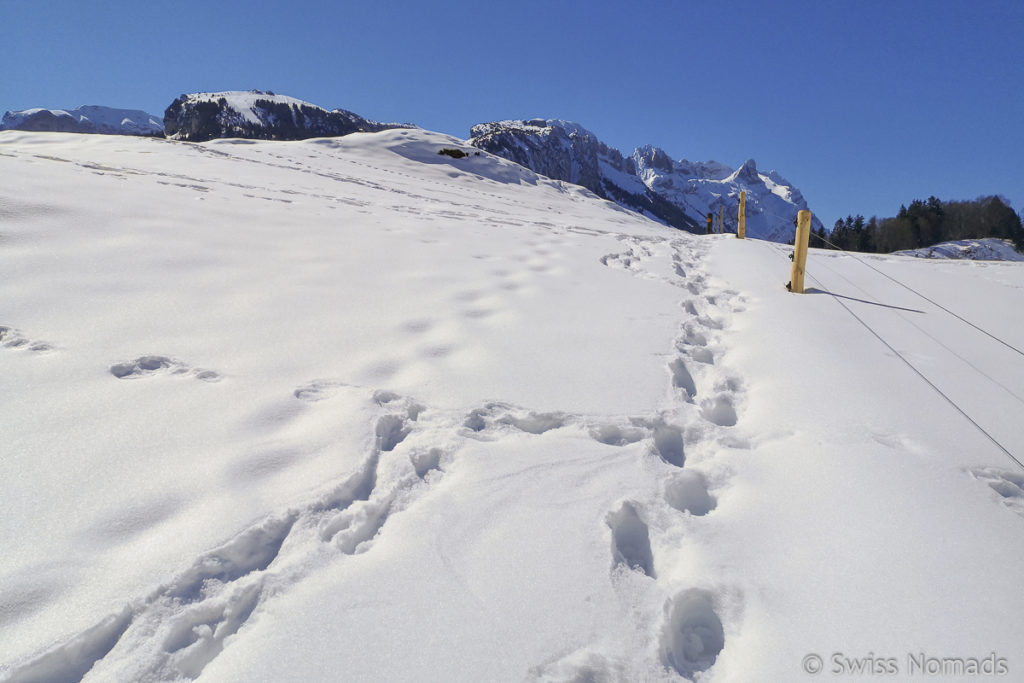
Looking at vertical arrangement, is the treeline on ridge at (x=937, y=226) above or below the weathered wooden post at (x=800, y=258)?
above

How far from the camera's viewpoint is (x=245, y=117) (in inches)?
4193

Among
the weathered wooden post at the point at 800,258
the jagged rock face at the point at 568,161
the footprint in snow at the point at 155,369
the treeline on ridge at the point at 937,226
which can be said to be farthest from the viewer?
the jagged rock face at the point at 568,161

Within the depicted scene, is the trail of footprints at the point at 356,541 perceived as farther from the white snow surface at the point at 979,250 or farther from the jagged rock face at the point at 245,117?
the jagged rock face at the point at 245,117

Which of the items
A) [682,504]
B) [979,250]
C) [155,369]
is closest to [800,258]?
[682,504]

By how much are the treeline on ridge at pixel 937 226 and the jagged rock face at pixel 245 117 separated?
111 metres

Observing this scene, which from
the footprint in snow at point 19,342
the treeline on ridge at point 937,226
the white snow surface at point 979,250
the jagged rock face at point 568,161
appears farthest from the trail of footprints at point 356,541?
Answer: the jagged rock face at point 568,161

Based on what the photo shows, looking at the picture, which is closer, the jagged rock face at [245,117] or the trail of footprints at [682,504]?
the trail of footprints at [682,504]

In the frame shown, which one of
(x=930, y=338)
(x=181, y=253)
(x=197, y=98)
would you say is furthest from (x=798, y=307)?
(x=197, y=98)

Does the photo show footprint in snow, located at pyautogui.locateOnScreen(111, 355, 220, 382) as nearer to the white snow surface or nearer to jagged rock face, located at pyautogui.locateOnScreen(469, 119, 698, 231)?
the white snow surface

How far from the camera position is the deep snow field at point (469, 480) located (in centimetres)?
145

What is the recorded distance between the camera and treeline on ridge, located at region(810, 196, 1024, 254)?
4203 cm

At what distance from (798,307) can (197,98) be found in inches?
5592

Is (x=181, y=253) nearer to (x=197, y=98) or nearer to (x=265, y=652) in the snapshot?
(x=265, y=652)

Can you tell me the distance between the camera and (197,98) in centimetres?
11062
